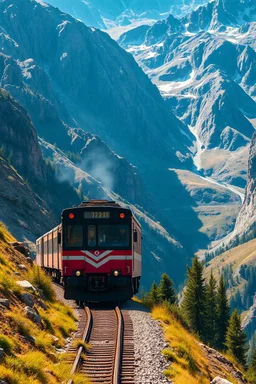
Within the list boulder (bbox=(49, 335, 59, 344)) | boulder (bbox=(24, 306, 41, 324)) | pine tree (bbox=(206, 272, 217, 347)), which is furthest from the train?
pine tree (bbox=(206, 272, 217, 347))

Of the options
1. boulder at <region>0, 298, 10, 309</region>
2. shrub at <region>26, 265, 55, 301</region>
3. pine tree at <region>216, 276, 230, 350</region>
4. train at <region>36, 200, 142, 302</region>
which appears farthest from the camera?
pine tree at <region>216, 276, 230, 350</region>

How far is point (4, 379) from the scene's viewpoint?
40.0 ft

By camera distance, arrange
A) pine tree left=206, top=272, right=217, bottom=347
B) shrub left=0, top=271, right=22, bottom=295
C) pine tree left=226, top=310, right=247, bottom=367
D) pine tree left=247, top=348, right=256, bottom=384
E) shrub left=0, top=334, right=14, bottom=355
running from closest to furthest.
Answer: shrub left=0, top=334, right=14, bottom=355, shrub left=0, top=271, right=22, bottom=295, pine tree left=247, top=348, right=256, bottom=384, pine tree left=226, top=310, right=247, bottom=367, pine tree left=206, top=272, right=217, bottom=347

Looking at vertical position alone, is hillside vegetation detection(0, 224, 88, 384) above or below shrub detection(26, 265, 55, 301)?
below

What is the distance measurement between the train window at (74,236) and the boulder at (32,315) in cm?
1180

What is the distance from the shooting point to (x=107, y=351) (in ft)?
64.1

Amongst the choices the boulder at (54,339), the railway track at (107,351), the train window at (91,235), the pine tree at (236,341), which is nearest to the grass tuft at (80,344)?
the railway track at (107,351)

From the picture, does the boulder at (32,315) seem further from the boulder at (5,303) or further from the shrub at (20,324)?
the shrub at (20,324)

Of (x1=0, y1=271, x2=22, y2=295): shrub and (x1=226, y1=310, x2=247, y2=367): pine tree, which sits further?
(x1=226, y1=310, x2=247, y2=367): pine tree

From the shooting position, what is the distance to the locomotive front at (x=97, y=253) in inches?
1238

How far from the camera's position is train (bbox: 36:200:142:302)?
31.5m

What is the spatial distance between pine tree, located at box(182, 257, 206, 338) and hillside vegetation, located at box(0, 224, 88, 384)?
58.8 meters

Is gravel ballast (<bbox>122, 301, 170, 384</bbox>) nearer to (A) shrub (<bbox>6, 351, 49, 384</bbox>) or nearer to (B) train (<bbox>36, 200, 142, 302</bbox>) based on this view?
(B) train (<bbox>36, 200, 142, 302</bbox>)

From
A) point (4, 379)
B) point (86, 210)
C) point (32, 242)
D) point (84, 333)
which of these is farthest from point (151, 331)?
point (32, 242)
